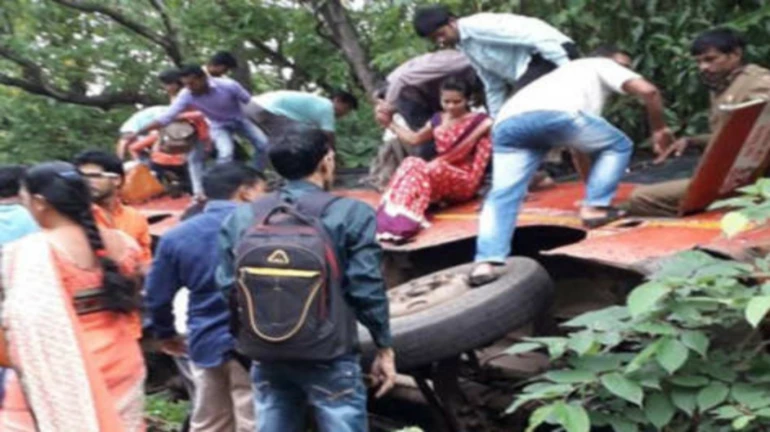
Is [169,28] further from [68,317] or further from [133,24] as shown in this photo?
[68,317]

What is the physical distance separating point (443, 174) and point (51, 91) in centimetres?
658

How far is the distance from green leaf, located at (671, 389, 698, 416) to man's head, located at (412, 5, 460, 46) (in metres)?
3.34

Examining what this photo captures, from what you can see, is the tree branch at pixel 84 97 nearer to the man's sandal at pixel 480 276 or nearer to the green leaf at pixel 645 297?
the man's sandal at pixel 480 276

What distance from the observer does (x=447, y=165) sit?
25.6 feet

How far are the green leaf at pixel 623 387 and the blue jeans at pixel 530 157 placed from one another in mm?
1868

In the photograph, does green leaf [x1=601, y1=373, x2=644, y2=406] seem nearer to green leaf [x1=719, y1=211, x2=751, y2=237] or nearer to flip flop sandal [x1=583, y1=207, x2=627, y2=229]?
green leaf [x1=719, y1=211, x2=751, y2=237]

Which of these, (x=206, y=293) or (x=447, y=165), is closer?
(x=206, y=293)

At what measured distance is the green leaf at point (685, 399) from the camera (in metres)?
4.56

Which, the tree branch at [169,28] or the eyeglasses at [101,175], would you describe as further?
the tree branch at [169,28]

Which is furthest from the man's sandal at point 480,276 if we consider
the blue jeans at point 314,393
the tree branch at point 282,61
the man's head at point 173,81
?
the tree branch at point 282,61

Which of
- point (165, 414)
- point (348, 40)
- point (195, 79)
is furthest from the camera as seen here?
point (348, 40)

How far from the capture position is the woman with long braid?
12.8 ft

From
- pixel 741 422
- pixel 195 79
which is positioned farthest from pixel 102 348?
pixel 195 79

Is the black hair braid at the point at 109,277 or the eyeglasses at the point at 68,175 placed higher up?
the eyeglasses at the point at 68,175
